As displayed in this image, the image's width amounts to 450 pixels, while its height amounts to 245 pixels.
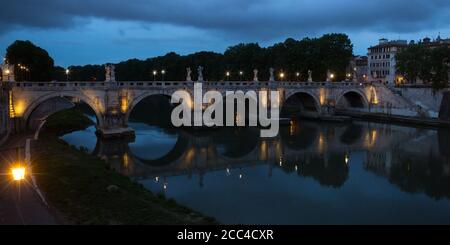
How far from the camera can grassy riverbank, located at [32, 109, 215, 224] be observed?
13.5 m

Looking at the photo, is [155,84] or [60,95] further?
[155,84]

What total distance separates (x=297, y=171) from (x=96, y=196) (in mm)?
13204

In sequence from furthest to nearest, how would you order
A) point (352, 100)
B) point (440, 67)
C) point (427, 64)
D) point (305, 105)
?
point (352, 100) < point (305, 105) < point (427, 64) < point (440, 67)

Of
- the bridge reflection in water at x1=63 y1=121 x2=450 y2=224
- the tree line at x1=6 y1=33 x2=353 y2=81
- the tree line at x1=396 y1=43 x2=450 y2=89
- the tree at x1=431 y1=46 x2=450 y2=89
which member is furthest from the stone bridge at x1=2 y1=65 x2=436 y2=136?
the tree line at x1=6 y1=33 x2=353 y2=81

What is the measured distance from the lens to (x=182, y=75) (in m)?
83.4

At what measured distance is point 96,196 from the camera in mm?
15539

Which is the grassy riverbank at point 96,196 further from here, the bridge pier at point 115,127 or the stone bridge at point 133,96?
the stone bridge at point 133,96

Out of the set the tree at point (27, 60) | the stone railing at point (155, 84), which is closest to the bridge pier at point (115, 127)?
the stone railing at point (155, 84)

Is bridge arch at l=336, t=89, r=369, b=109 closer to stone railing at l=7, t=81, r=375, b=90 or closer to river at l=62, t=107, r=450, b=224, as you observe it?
stone railing at l=7, t=81, r=375, b=90

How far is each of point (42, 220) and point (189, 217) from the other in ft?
15.2

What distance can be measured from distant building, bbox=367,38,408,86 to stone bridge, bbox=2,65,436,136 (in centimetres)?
2371

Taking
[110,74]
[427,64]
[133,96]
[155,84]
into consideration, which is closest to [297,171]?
[133,96]

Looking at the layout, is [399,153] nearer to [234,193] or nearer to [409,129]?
[409,129]

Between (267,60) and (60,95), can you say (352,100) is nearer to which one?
(267,60)
